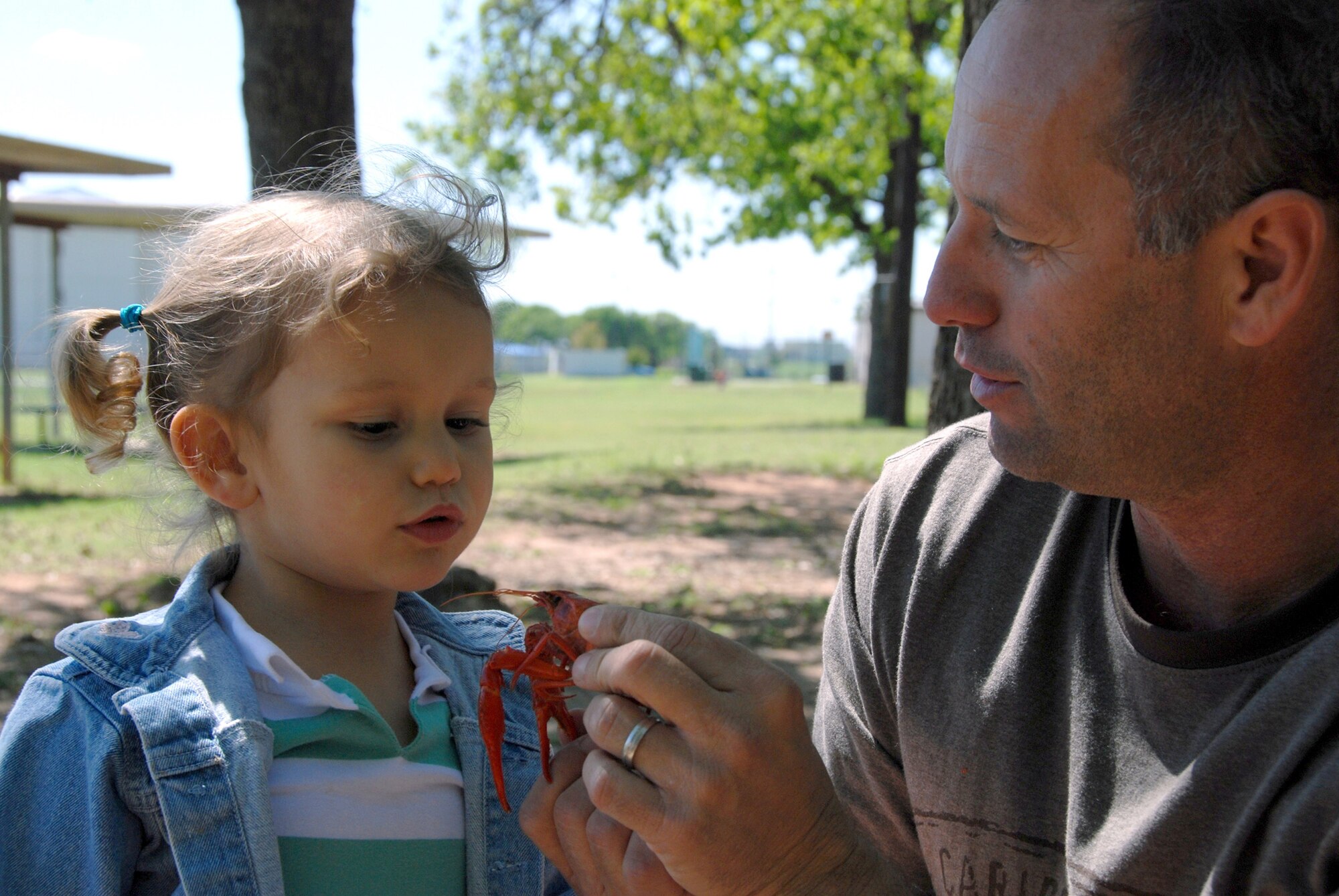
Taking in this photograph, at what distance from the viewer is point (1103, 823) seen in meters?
1.33

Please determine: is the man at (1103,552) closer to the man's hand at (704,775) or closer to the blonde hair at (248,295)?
the man's hand at (704,775)

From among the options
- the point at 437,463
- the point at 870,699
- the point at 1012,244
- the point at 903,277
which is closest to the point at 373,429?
the point at 437,463

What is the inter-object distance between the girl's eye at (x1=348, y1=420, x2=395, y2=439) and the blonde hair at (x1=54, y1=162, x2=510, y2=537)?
0.14 m

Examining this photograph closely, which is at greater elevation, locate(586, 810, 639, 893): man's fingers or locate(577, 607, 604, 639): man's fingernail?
locate(577, 607, 604, 639): man's fingernail

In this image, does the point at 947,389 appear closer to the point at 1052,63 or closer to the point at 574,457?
the point at 1052,63

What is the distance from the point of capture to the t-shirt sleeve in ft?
5.40

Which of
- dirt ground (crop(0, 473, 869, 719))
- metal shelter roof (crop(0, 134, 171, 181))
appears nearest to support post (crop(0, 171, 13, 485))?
metal shelter roof (crop(0, 134, 171, 181))

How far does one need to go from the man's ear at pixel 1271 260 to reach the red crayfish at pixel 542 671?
100cm

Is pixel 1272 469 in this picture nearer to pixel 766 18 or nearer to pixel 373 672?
pixel 373 672

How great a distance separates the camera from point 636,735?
1345 millimetres

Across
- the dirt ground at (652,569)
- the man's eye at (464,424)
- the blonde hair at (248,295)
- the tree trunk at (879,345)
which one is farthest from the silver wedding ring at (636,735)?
the tree trunk at (879,345)

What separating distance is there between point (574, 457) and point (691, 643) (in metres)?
13.8

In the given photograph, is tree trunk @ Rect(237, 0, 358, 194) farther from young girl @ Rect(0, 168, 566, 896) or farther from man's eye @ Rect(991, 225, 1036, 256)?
man's eye @ Rect(991, 225, 1036, 256)

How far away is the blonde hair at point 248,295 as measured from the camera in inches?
66.4
